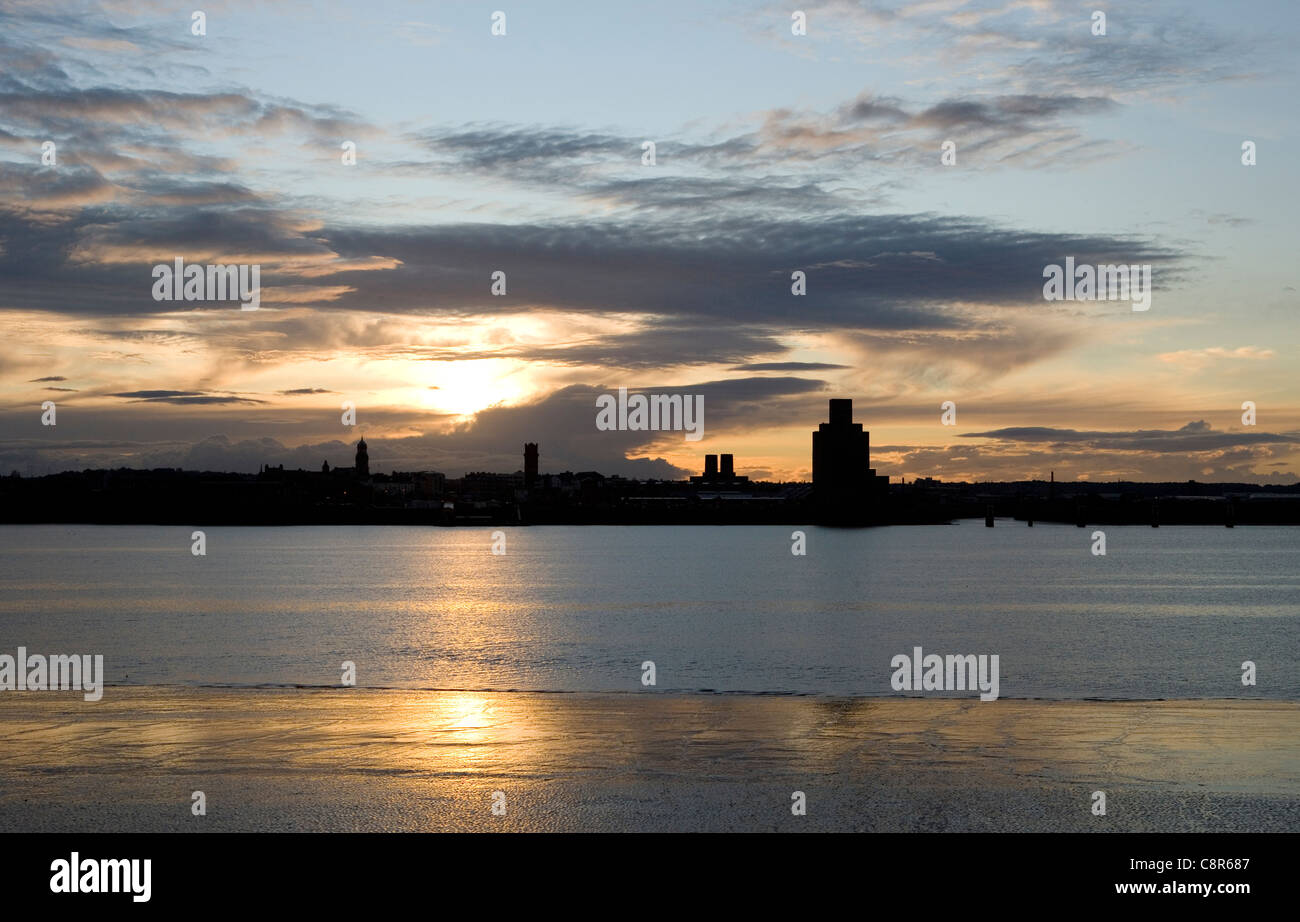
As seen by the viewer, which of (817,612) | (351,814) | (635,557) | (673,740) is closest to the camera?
(351,814)

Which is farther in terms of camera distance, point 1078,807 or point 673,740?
point 673,740

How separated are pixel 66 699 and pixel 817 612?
170ft

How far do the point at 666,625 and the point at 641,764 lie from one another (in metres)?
43.2

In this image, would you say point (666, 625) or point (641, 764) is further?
point (666, 625)

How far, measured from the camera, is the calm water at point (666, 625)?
40.0 m

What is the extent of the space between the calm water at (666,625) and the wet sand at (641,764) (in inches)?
440

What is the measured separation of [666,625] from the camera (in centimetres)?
6156

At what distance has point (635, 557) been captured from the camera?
17025cm

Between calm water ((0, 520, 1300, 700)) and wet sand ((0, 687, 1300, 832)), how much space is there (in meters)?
11.2

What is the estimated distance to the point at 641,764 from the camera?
18516 mm

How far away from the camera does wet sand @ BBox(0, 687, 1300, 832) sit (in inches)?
593
